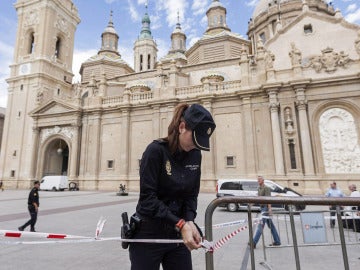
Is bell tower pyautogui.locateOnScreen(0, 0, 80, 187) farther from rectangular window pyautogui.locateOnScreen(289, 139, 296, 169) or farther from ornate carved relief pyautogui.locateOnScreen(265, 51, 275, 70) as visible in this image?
rectangular window pyautogui.locateOnScreen(289, 139, 296, 169)

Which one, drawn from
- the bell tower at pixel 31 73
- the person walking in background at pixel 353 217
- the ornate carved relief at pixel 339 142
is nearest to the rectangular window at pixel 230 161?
the ornate carved relief at pixel 339 142

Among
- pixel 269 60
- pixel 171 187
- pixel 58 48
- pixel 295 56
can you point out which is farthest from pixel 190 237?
pixel 58 48

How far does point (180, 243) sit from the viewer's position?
6.44 ft

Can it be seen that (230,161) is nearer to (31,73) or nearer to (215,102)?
(215,102)

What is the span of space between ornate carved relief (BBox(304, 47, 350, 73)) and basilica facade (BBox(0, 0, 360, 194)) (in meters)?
0.09

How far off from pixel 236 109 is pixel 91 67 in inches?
1096

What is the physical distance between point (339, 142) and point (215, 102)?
11.8 meters

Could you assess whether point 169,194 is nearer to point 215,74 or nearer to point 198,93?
point 198,93

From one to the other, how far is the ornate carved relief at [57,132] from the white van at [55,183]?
16.7 ft

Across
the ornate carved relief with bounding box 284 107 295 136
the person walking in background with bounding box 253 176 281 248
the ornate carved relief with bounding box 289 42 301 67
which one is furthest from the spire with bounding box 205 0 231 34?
the person walking in background with bounding box 253 176 281 248

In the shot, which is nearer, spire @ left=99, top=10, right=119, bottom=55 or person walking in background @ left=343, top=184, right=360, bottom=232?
person walking in background @ left=343, top=184, right=360, bottom=232

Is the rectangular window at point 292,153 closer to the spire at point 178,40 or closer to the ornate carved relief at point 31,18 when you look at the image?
the spire at point 178,40

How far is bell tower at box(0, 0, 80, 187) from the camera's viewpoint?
31.9 metres

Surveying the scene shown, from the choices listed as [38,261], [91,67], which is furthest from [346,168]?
[91,67]
